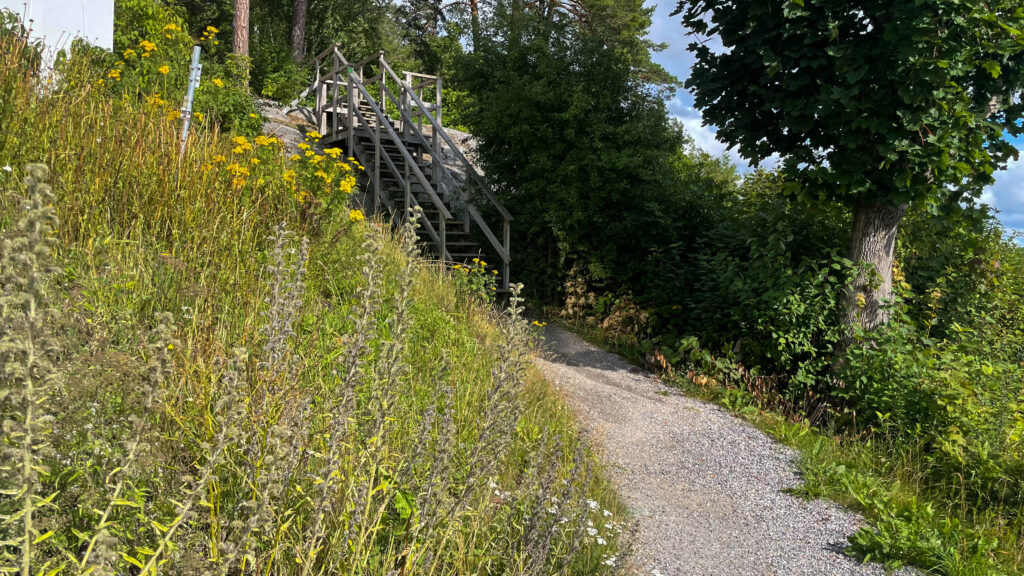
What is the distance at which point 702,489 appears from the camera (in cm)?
505

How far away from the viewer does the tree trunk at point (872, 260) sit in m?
7.11

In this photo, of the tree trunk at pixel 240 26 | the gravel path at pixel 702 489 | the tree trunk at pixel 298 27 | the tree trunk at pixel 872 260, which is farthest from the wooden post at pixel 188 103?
the tree trunk at pixel 298 27

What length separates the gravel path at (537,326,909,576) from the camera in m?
4.07

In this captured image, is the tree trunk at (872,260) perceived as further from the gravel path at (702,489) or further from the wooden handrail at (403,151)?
the wooden handrail at (403,151)

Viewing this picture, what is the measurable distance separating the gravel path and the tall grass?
479 millimetres

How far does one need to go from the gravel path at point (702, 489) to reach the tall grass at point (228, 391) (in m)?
0.48

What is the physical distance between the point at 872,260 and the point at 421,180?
6408 mm

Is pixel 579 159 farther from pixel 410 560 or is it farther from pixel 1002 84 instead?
pixel 410 560

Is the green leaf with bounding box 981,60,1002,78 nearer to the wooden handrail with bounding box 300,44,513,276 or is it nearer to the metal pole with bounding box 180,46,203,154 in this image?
the wooden handrail with bounding box 300,44,513,276

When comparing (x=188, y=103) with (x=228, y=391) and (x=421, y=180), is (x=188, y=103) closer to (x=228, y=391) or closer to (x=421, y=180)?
(x=228, y=391)

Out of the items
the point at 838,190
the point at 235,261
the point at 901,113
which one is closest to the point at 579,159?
the point at 838,190

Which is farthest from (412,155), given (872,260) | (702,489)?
(702,489)

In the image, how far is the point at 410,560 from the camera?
79.0 inches

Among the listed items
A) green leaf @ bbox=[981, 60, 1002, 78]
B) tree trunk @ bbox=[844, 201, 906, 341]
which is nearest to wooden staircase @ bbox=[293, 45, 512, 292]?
tree trunk @ bbox=[844, 201, 906, 341]
